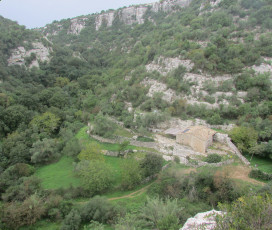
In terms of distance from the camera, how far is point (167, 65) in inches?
1490

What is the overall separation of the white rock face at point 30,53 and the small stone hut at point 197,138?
44.2 meters

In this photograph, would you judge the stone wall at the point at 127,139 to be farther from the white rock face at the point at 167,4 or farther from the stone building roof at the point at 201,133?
the white rock face at the point at 167,4

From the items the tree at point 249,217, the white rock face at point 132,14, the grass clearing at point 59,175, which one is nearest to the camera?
the tree at point 249,217

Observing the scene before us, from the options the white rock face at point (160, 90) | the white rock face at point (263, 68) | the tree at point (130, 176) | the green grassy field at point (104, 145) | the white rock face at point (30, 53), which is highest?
the white rock face at point (30, 53)

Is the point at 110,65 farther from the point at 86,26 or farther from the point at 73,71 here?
the point at 86,26

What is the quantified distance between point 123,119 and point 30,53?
36.9 metres

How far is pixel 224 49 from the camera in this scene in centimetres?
3422

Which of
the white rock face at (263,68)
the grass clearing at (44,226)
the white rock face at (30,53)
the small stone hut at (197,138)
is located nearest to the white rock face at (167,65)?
the white rock face at (263,68)

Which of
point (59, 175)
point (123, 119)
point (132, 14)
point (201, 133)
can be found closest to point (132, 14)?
point (132, 14)

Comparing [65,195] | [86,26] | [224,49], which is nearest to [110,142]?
[65,195]

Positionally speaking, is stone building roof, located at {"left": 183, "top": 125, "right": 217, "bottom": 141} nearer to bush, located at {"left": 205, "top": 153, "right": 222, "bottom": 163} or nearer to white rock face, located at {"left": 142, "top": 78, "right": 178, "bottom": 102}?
bush, located at {"left": 205, "top": 153, "right": 222, "bottom": 163}

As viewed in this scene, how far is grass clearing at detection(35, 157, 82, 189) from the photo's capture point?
1998cm

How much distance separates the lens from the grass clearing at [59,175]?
19984mm

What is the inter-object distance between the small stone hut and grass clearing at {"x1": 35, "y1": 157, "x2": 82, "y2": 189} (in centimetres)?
1218
